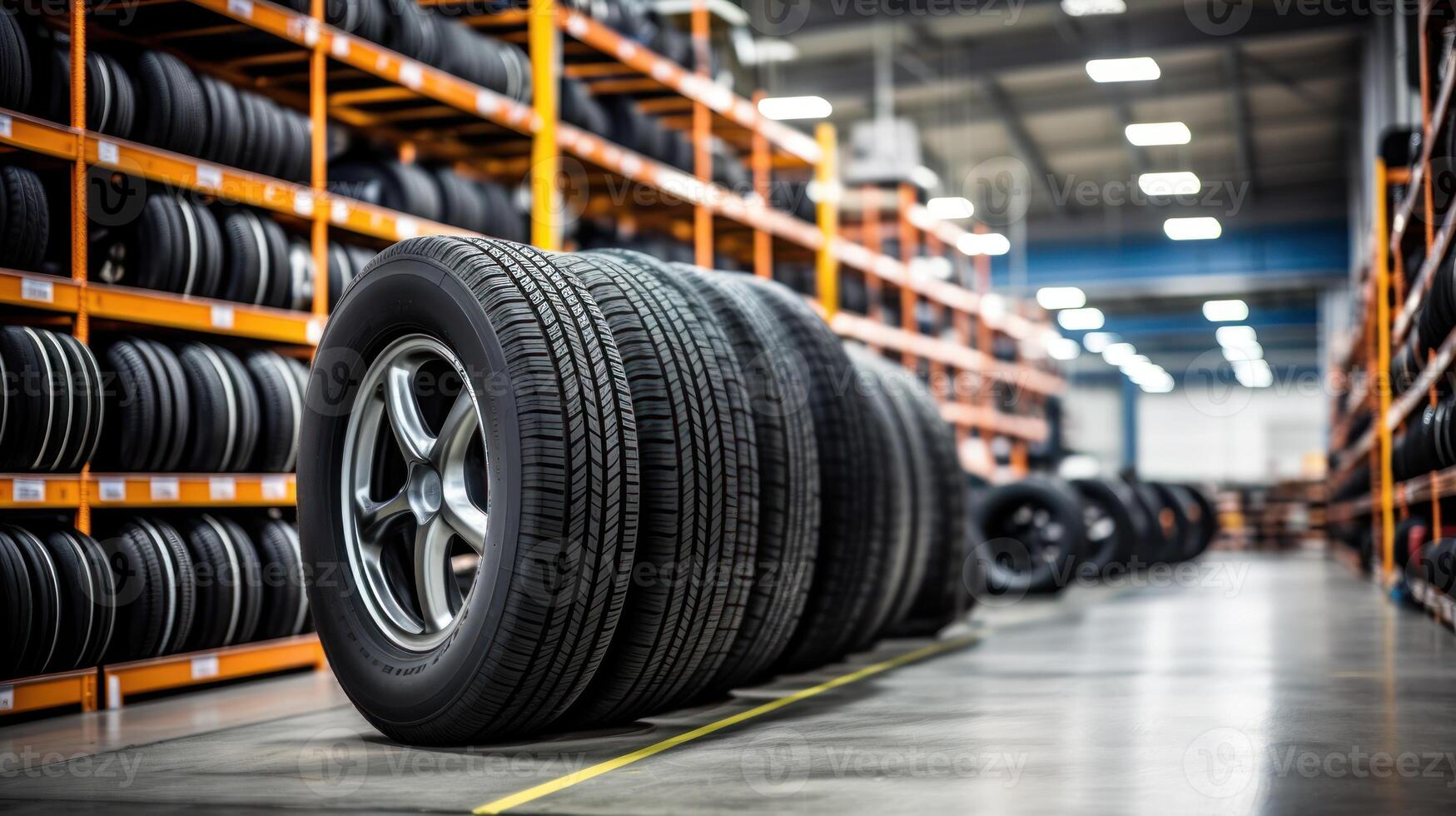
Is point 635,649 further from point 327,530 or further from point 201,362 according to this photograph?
point 201,362

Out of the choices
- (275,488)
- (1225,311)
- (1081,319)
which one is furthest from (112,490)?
(1081,319)

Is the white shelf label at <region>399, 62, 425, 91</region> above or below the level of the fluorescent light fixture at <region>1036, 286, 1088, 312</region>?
below

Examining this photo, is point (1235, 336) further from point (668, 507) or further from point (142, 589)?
point (668, 507)

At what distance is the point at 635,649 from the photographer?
11.7 feet

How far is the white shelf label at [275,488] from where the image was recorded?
208 inches

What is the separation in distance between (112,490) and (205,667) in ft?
2.47

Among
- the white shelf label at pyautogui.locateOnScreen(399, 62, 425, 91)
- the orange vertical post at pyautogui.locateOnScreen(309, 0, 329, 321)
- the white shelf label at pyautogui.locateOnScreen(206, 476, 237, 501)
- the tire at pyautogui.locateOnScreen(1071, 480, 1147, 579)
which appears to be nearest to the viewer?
the white shelf label at pyautogui.locateOnScreen(206, 476, 237, 501)

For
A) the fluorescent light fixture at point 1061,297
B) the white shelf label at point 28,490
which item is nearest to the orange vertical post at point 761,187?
the white shelf label at point 28,490

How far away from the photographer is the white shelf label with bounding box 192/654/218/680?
15.9ft

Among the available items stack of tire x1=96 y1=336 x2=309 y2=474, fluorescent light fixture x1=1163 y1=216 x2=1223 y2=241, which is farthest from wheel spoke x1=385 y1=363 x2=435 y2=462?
fluorescent light fixture x1=1163 y1=216 x2=1223 y2=241

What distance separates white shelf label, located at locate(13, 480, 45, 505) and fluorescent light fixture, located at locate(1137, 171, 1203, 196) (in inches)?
726

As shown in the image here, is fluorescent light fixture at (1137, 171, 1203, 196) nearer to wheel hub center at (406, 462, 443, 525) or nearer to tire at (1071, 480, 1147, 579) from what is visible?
tire at (1071, 480, 1147, 579)

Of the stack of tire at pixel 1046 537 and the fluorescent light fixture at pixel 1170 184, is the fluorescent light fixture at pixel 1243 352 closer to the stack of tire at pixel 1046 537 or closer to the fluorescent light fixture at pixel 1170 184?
the fluorescent light fixture at pixel 1170 184

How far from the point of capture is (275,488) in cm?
532
